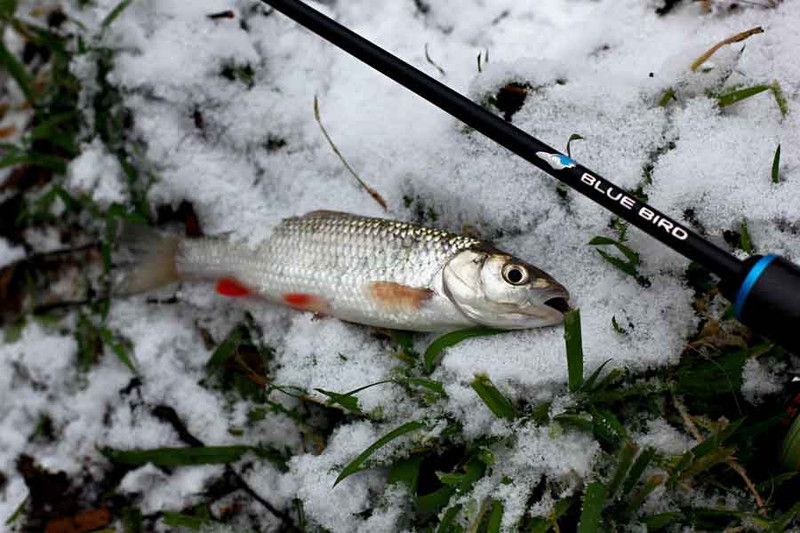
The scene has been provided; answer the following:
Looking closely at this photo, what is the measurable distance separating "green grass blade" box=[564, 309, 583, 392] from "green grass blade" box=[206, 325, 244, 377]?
1303 millimetres

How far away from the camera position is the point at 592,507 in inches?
69.1

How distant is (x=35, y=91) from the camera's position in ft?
9.69

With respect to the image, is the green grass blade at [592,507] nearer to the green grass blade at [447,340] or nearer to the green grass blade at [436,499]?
the green grass blade at [436,499]

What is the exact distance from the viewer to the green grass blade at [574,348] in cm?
182

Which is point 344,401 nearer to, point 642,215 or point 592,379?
point 592,379

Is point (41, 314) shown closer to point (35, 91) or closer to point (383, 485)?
point (35, 91)

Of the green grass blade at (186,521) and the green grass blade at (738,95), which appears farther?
the green grass blade at (186,521)

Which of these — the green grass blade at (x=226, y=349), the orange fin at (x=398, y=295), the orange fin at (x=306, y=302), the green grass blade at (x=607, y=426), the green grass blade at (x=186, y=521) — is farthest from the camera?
the green grass blade at (x=226, y=349)

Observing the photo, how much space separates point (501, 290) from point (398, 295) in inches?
13.6

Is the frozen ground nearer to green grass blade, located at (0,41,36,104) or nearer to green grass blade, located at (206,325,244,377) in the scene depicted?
green grass blade, located at (206,325,244,377)

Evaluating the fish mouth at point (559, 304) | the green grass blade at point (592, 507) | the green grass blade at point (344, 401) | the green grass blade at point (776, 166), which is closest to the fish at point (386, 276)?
the fish mouth at point (559, 304)

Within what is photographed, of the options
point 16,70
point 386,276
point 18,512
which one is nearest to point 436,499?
point 386,276

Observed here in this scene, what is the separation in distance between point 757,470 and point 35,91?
3355 mm

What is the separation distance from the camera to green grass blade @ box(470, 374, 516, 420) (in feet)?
6.32
